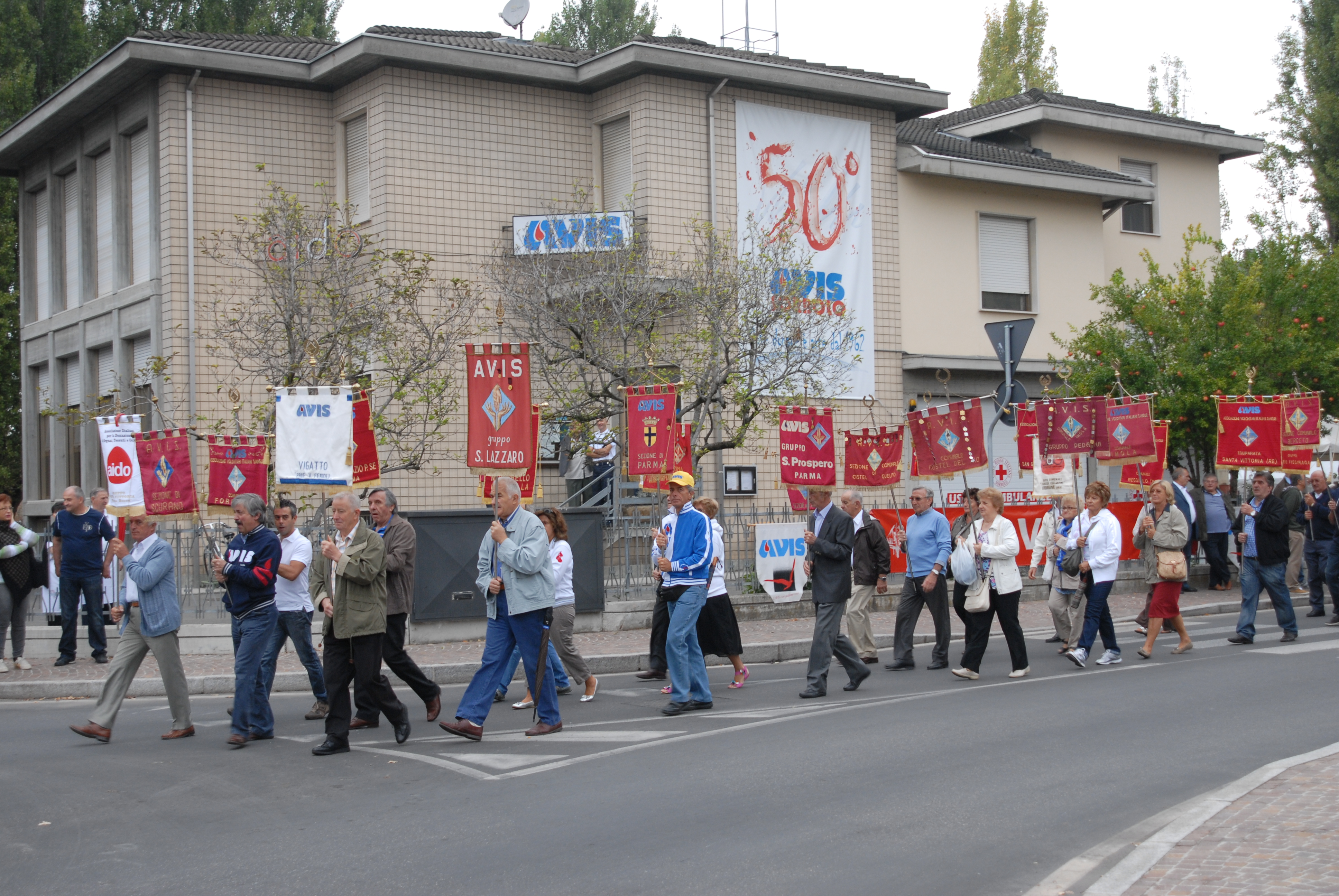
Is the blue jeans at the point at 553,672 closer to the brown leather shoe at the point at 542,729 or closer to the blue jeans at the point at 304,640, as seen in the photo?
the brown leather shoe at the point at 542,729

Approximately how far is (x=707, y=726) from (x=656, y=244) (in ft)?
45.5

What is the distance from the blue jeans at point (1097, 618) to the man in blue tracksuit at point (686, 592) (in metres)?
4.24

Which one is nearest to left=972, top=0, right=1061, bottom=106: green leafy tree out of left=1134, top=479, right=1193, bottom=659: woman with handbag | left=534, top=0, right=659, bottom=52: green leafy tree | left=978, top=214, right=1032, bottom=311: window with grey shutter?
left=534, top=0, right=659, bottom=52: green leafy tree

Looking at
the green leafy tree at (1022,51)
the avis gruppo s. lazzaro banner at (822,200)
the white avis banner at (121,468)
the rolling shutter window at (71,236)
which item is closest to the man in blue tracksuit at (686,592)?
the white avis banner at (121,468)

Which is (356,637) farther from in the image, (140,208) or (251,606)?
(140,208)

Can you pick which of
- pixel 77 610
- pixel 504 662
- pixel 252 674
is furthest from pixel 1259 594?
pixel 77 610

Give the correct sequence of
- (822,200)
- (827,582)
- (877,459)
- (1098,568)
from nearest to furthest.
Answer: (827,582) → (1098,568) → (877,459) → (822,200)

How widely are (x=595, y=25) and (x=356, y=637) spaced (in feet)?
136

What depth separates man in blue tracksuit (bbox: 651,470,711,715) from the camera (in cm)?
1031

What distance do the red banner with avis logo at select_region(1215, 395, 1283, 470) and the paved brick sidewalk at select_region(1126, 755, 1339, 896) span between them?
1246 centimetres

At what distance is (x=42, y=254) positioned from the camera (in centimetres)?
2811

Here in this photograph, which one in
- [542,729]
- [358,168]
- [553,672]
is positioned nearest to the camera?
[542,729]

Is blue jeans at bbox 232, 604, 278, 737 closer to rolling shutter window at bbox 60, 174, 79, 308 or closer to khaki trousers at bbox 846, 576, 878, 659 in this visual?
khaki trousers at bbox 846, 576, 878, 659

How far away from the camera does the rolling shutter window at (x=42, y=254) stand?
90.2 feet
